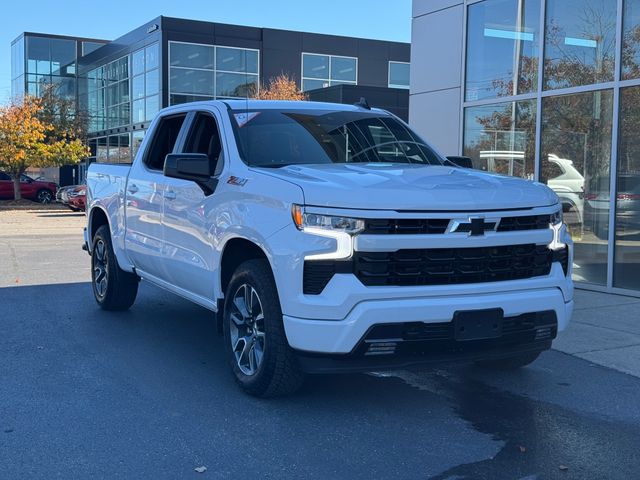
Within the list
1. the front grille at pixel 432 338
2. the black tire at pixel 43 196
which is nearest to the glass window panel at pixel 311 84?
the black tire at pixel 43 196

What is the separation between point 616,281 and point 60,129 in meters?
34.9

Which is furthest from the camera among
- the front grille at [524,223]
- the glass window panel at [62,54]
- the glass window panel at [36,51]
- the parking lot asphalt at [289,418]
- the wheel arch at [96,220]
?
the glass window panel at [62,54]

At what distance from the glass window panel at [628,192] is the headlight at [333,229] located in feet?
20.9

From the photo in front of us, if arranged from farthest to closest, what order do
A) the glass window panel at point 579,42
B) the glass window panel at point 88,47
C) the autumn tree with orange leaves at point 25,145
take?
the glass window panel at point 88,47
the autumn tree with orange leaves at point 25,145
the glass window panel at point 579,42

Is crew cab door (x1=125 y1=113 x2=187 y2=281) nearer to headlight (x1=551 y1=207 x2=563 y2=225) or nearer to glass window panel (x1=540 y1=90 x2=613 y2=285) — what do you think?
headlight (x1=551 y1=207 x2=563 y2=225)

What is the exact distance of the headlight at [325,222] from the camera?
435cm

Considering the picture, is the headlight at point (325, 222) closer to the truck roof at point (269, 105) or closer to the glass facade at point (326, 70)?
the truck roof at point (269, 105)

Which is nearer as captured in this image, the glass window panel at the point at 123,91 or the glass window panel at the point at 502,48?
the glass window panel at the point at 502,48

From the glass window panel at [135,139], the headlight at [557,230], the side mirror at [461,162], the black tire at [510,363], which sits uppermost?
the glass window panel at [135,139]

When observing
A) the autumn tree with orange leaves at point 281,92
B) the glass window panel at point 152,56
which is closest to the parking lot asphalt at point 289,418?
the autumn tree with orange leaves at point 281,92

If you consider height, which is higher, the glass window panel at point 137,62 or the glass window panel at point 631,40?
the glass window panel at point 137,62

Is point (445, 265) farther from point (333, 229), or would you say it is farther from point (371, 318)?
point (333, 229)

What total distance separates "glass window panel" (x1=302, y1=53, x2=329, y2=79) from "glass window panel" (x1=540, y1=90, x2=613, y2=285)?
2789 centimetres

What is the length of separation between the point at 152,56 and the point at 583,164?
28.4 meters
